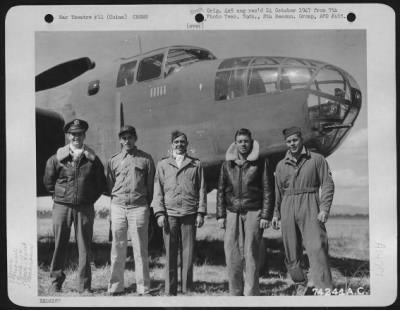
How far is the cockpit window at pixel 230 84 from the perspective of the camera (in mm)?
5180

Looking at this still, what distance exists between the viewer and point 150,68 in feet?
18.3

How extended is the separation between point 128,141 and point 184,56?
3.79 ft

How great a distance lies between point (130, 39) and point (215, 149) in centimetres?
158

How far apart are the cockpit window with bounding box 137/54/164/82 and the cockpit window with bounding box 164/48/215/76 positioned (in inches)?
5.1

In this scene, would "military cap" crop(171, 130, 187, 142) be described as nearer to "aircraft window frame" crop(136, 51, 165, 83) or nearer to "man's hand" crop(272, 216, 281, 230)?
"aircraft window frame" crop(136, 51, 165, 83)

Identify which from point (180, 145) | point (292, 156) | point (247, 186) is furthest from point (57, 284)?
point (292, 156)

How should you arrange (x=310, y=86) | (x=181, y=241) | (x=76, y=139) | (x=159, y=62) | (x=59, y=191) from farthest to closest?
(x=159, y=62) < (x=76, y=139) < (x=59, y=191) < (x=181, y=241) < (x=310, y=86)

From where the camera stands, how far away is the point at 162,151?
537cm

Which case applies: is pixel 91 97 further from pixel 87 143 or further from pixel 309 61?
pixel 309 61

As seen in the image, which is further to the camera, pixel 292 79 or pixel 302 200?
pixel 302 200

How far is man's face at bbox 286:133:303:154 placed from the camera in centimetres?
512

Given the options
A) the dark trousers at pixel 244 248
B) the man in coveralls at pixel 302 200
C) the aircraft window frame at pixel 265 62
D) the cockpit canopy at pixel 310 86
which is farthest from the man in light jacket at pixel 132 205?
the aircraft window frame at pixel 265 62

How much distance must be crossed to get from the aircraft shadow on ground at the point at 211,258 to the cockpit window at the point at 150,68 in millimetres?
1952

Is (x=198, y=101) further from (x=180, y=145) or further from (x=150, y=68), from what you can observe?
(x=150, y=68)
